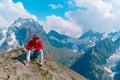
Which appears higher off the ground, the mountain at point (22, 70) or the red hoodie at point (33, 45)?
the red hoodie at point (33, 45)

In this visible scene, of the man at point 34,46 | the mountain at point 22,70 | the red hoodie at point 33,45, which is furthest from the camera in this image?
the red hoodie at point 33,45

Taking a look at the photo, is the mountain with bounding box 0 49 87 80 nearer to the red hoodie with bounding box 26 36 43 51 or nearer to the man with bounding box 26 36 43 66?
the man with bounding box 26 36 43 66

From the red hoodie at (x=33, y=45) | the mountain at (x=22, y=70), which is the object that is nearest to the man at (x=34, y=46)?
→ the red hoodie at (x=33, y=45)

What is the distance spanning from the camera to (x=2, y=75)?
43000 mm

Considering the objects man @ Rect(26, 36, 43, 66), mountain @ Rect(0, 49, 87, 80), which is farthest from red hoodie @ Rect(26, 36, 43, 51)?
mountain @ Rect(0, 49, 87, 80)

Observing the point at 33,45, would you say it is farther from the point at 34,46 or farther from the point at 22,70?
the point at 22,70

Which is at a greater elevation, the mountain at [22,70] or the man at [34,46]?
the man at [34,46]

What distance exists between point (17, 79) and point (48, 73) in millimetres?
7139

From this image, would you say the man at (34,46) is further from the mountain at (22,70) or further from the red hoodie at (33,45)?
the mountain at (22,70)

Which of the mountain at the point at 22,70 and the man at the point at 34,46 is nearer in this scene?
the mountain at the point at 22,70

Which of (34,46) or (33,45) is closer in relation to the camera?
(33,45)

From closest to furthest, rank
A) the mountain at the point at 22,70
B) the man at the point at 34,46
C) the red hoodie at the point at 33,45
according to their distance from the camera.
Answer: the mountain at the point at 22,70
the man at the point at 34,46
the red hoodie at the point at 33,45

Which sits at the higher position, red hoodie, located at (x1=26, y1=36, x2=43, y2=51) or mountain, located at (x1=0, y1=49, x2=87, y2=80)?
red hoodie, located at (x1=26, y1=36, x2=43, y2=51)

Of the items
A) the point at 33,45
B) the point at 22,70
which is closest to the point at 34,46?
the point at 33,45
